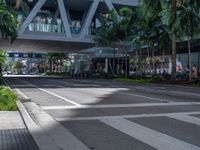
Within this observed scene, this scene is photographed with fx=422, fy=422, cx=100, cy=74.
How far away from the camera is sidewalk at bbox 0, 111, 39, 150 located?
28.2 ft

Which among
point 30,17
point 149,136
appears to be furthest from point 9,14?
point 149,136

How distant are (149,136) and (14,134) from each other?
3142 millimetres

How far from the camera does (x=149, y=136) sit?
9695 mm

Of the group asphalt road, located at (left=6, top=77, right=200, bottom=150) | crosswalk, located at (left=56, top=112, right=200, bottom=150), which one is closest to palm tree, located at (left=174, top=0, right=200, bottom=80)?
asphalt road, located at (left=6, top=77, right=200, bottom=150)

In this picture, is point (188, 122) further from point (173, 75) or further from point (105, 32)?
point (105, 32)

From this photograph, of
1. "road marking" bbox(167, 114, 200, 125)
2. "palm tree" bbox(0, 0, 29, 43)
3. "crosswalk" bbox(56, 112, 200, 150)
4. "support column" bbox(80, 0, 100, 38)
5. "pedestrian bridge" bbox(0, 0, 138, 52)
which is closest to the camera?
"crosswalk" bbox(56, 112, 200, 150)

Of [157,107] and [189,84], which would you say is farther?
[189,84]

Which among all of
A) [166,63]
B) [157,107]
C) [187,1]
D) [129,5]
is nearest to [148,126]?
[157,107]

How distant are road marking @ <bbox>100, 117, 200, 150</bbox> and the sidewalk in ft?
7.81

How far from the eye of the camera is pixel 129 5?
7075 cm

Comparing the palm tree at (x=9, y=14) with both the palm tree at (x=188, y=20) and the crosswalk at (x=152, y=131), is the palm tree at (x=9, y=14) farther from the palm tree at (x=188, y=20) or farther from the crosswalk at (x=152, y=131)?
the crosswalk at (x=152, y=131)

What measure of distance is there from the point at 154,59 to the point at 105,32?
12.0 meters

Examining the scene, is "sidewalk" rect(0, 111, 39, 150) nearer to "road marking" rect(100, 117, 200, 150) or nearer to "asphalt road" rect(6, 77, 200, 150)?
"asphalt road" rect(6, 77, 200, 150)

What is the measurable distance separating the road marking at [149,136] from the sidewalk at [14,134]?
7.81 ft
